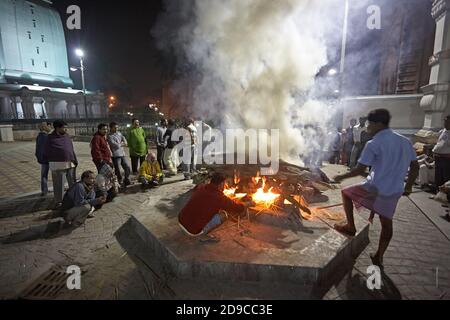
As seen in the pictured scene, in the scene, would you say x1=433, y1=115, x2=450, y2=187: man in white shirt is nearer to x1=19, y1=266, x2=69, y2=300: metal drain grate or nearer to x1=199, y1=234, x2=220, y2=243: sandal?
x1=199, y1=234, x2=220, y2=243: sandal

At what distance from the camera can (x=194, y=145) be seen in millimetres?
10109

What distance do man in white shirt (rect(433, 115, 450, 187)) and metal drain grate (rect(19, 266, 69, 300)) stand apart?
9.18 meters

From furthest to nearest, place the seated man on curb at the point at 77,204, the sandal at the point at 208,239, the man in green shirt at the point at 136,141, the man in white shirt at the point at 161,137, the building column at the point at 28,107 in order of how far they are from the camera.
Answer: the building column at the point at 28,107 < the man in white shirt at the point at 161,137 < the man in green shirt at the point at 136,141 < the seated man on curb at the point at 77,204 < the sandal at the point at 208,239

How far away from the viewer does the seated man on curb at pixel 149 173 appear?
853cm

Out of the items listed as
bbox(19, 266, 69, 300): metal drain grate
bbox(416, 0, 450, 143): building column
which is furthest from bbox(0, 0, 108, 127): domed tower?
bbox(416, 0, 450, 143): building column

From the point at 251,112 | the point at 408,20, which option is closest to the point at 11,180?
the point at 251,112

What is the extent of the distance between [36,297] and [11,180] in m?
7.96

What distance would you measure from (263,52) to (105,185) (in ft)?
18.8

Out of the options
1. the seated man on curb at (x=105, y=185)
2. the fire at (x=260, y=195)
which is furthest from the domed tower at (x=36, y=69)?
the fire at (x=260, y=195)

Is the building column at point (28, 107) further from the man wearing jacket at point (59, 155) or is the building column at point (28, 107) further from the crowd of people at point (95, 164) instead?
the man wearing jacket at point (59, 155)

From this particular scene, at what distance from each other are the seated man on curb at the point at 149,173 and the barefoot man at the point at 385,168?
20.3 feet

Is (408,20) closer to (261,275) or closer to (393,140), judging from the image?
(393,140)

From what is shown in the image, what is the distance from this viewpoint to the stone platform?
12.0ft
